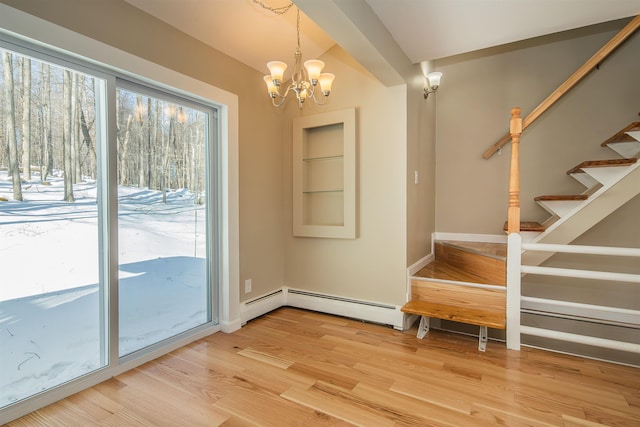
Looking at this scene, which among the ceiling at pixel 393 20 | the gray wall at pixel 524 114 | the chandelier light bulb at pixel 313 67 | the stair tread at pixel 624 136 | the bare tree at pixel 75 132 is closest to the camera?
the bare tree at pixel 75 132

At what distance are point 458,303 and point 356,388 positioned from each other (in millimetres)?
1321

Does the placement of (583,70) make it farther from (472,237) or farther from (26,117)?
(26,117)

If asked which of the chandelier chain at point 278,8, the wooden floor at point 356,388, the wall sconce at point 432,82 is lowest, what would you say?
the wooden floor at point 356,388

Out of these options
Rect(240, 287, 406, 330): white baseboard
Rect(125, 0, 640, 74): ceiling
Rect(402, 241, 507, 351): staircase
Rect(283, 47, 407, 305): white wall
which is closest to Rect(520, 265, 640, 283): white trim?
Rect(402, 241, 507, 351): staircase

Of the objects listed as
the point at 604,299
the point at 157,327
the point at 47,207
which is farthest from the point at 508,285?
the point at 47,207

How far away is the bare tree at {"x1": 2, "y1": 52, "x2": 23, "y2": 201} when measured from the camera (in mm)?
1661

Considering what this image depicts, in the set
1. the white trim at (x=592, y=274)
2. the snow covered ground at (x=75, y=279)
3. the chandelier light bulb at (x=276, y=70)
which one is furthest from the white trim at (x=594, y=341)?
the snow covered ground at (x=75, y=279)

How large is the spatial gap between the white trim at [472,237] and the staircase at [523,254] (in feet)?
2.14

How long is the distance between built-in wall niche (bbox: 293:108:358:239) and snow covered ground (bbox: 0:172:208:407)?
46.4 inches

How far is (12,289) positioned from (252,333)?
1640mm

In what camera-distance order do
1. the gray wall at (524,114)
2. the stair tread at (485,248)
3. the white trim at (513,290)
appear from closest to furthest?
the white trim at (513,290)
the stair tread at (485,248)
the gray wall at (524,114)

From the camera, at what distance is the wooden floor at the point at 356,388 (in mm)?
1677

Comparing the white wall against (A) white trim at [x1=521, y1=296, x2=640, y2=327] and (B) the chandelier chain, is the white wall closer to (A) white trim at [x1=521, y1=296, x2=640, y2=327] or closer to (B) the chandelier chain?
(B) the chandelier chain

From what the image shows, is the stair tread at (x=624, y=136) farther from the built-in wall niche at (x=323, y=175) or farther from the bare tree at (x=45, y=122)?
the bare tree at (x=45, y=122)
